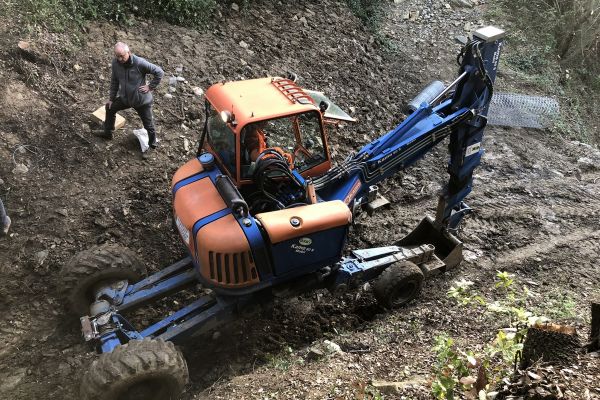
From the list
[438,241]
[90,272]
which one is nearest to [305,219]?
[90,272]

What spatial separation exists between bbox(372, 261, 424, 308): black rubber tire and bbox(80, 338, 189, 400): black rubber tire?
2208 mm

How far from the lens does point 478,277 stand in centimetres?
647

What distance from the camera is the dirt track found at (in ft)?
16.6

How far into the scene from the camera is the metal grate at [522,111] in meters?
9.54

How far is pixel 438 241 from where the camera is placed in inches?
261

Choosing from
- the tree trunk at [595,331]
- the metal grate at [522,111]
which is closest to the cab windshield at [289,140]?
the tree trunk at [595,331]

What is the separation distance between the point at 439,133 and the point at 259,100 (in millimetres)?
1934

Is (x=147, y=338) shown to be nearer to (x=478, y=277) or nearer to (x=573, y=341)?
(x=573, y=341)

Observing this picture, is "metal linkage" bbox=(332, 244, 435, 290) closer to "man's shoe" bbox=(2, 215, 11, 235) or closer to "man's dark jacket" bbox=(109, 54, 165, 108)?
"man's dark jacket" bbox=(109, 54, 165, 108)

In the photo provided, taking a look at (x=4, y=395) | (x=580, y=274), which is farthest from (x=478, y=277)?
(x=4, y=395)

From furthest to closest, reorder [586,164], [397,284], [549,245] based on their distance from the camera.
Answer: [586,164] → [549,245] → [397,284]

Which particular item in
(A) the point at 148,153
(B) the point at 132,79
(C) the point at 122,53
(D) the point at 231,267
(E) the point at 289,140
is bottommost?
(A) the point at 148,153

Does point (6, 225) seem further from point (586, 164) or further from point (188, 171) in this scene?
point (586, 164)

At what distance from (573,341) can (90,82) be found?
6916 millimetres
